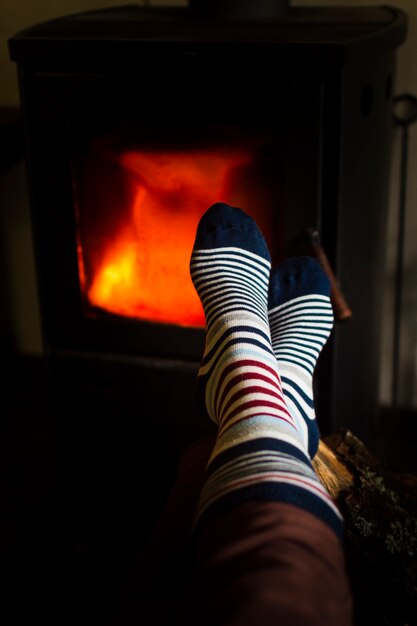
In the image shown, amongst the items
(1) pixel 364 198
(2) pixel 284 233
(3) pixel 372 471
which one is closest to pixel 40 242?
(2) pixel 284 233

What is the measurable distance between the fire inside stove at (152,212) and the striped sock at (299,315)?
0.46 feet

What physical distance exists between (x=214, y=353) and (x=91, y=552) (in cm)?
75

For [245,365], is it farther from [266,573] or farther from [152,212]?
[152,212]

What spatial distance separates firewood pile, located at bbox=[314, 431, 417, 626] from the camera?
2.59 feet

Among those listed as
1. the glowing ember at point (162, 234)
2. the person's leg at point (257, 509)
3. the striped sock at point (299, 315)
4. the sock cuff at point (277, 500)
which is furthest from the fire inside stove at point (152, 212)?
the sock cuff at point (277, 500)

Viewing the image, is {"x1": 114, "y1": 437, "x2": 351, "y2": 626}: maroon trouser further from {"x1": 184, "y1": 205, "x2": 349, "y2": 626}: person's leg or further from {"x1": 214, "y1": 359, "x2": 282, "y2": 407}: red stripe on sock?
{"x1": 214, "y1": 359, "x2": 282, "y2": 407}: red stripe on sock

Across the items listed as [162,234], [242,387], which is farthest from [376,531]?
[162,234]

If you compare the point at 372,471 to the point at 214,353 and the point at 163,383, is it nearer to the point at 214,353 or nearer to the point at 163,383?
the point at 214,353

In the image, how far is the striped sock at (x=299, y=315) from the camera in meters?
1.02

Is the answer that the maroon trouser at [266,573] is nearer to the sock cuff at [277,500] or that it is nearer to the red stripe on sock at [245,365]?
the sock cuff at [277,500]

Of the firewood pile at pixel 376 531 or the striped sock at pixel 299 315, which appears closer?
the firewood pile at pixel 376 531

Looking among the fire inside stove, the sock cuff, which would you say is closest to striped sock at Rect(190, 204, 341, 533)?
the sock cuff

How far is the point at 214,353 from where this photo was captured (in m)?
0.91

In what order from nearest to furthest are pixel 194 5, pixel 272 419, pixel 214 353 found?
pixel 272 419, pixel 214 353, pixel 194 5
